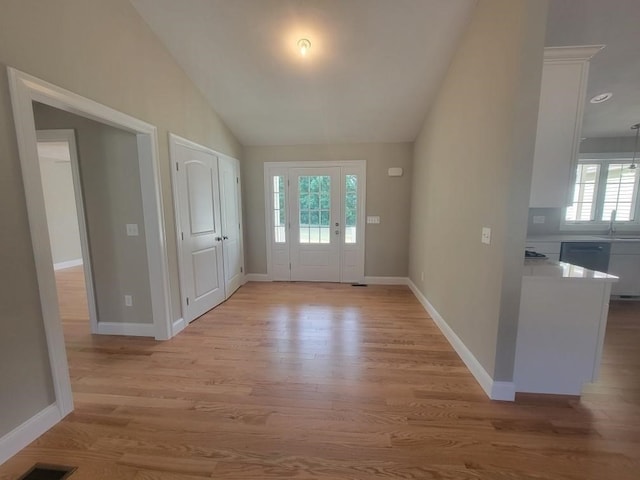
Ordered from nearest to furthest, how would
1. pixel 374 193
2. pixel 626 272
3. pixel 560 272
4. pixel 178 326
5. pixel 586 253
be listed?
pixel 560 272 → pixel 178 326 → pixel 586 253 → pixel 626 272 → pixel 374 193

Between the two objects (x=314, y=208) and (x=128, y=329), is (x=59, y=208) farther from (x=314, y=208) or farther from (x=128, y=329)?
(x=314, y=208)

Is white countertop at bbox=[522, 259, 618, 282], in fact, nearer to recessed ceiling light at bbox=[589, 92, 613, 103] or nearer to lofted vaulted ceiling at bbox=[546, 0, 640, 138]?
lofted vaulted ceiling at bbox=[546, 0, 640, 138]

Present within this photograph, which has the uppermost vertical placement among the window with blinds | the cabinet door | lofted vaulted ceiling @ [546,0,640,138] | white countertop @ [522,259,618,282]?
lofted vaulted ceiling @ [546,0,640,138]

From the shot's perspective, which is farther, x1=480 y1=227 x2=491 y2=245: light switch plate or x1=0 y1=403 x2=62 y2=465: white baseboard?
x1=480 y1=227 x2=491 y2=245: light switch plate

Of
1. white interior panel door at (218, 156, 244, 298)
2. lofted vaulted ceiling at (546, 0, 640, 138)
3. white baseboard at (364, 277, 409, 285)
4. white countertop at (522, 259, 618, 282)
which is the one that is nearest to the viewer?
white countertop at (522, 259, 618, 282)

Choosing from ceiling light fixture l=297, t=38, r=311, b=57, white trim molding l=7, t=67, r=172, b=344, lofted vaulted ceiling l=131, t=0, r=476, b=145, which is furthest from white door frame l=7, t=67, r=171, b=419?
ceiling light fixture l=297, t=38, r=311, b=57

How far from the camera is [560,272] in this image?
1.89 metres

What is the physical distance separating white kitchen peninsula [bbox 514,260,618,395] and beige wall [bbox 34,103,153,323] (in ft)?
11.0

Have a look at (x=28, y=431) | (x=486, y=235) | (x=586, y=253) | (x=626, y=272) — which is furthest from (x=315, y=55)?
(x=626, y=272)

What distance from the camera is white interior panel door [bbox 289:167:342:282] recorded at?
14.8 feet

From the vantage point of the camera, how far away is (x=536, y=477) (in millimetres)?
1343

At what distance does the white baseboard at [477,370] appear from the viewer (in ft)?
6.15

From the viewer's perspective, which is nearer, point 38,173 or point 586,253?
point 38,173

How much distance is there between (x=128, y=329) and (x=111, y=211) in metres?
1.26
